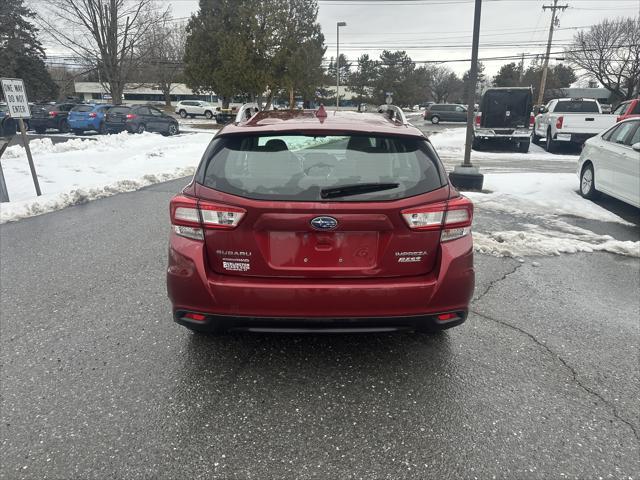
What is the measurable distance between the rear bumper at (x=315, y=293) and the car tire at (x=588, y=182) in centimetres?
708

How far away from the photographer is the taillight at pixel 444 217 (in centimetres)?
255

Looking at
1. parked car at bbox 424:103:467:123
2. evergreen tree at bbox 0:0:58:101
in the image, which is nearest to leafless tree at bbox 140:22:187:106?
evergreen tree at bbox 0:0:58:101

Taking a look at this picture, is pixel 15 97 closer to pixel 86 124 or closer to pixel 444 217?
pixel 444 217

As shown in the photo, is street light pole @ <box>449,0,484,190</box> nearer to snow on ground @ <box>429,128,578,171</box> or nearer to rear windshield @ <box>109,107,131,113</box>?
snow on ground @ <box>429,128,578,171</box>

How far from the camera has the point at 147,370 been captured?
2979 mm

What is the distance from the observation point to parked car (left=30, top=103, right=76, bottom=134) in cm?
2484

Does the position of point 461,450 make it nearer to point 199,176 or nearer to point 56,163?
point 199,176

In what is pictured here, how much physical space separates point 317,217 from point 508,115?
680 inches

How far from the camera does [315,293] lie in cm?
253

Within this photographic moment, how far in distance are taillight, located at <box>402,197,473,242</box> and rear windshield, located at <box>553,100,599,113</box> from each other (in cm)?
1899

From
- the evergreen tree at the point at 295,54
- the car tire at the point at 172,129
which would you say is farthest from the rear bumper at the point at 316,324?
the evergreen tree at the point at 295,54

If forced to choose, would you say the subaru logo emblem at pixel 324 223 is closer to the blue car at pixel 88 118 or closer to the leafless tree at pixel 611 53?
the blue car at pixel 88 118

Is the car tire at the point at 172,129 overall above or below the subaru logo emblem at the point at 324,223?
below

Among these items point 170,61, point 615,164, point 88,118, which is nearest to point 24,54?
point 170,61
